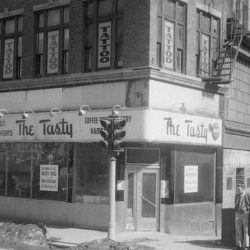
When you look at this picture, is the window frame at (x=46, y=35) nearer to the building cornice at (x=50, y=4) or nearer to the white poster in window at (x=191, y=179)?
the building cornice at (x=50, y=4)

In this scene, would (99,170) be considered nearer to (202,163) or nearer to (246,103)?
(202,163)

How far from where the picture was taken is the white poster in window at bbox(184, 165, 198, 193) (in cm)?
2031

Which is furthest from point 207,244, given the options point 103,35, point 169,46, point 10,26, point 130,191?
point 10,26

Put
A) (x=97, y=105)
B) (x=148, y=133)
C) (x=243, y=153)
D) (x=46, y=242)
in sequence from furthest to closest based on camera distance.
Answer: (x=243, y=153) < (x=97, y=105) < (x=148, y=133) < (x=46, y=242)

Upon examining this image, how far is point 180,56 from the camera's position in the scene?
20375 mm

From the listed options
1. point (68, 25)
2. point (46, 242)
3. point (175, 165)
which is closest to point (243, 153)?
point (175, 165)

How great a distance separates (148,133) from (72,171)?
12.6 feet

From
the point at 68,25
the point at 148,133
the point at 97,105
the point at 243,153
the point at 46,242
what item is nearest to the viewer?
the point at 46,242

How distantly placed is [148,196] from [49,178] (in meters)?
3.99

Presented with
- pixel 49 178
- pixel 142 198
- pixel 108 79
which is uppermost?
pixel 108 79

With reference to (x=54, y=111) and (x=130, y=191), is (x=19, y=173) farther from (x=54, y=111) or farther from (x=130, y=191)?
(x=130, y=191)

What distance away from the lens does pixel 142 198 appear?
19.3 meters

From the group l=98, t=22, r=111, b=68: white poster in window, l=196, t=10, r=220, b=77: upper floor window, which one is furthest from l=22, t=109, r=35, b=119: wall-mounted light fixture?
l=196, t=10, r=220, b=77: upper floor window

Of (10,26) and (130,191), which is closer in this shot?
(130,191)
